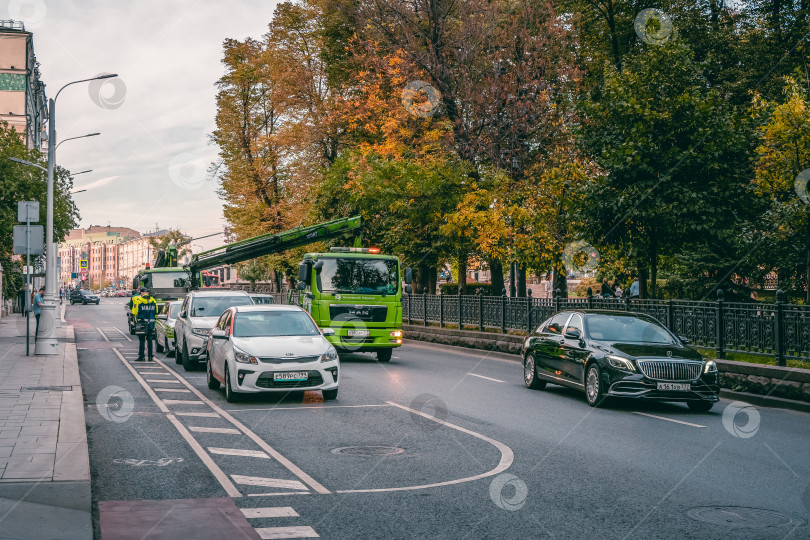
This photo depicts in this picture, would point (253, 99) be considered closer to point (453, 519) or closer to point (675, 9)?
point (675, 9)

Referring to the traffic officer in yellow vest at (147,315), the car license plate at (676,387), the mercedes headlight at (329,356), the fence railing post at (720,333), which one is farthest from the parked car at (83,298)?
the car license plate at (676,387)

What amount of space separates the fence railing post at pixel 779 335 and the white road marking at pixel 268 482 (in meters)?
10.4

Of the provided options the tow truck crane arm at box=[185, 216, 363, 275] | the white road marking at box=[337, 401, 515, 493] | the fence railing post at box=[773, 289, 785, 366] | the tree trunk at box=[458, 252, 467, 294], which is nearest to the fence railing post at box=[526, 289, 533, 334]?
the tow truck crane arm at box=[185, 216, 363, 275]

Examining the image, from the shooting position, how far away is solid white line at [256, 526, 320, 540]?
603cm

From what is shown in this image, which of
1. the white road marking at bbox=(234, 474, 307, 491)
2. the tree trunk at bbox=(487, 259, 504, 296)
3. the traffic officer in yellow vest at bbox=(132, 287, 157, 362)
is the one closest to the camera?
the white road marking at bbox=(234, 474, 307, 491)

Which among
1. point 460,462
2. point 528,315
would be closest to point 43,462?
point 460,462

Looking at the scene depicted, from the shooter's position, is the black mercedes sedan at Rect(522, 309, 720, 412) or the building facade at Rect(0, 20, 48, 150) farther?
the building facade at Rect(0, 20, 48, 150)

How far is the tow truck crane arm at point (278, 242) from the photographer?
2917 cm

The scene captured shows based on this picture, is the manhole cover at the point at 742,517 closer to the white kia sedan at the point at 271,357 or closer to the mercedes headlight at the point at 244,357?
the white kia sedan at the point at 271,357

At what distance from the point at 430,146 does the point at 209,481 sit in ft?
84.2

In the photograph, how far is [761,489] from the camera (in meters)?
7.55

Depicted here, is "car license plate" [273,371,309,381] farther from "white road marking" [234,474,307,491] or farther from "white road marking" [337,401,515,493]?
"white road marking" [234,474,307,491]

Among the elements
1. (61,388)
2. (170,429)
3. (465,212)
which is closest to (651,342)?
(170,429)

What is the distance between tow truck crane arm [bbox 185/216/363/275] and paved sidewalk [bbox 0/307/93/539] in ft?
47.3
